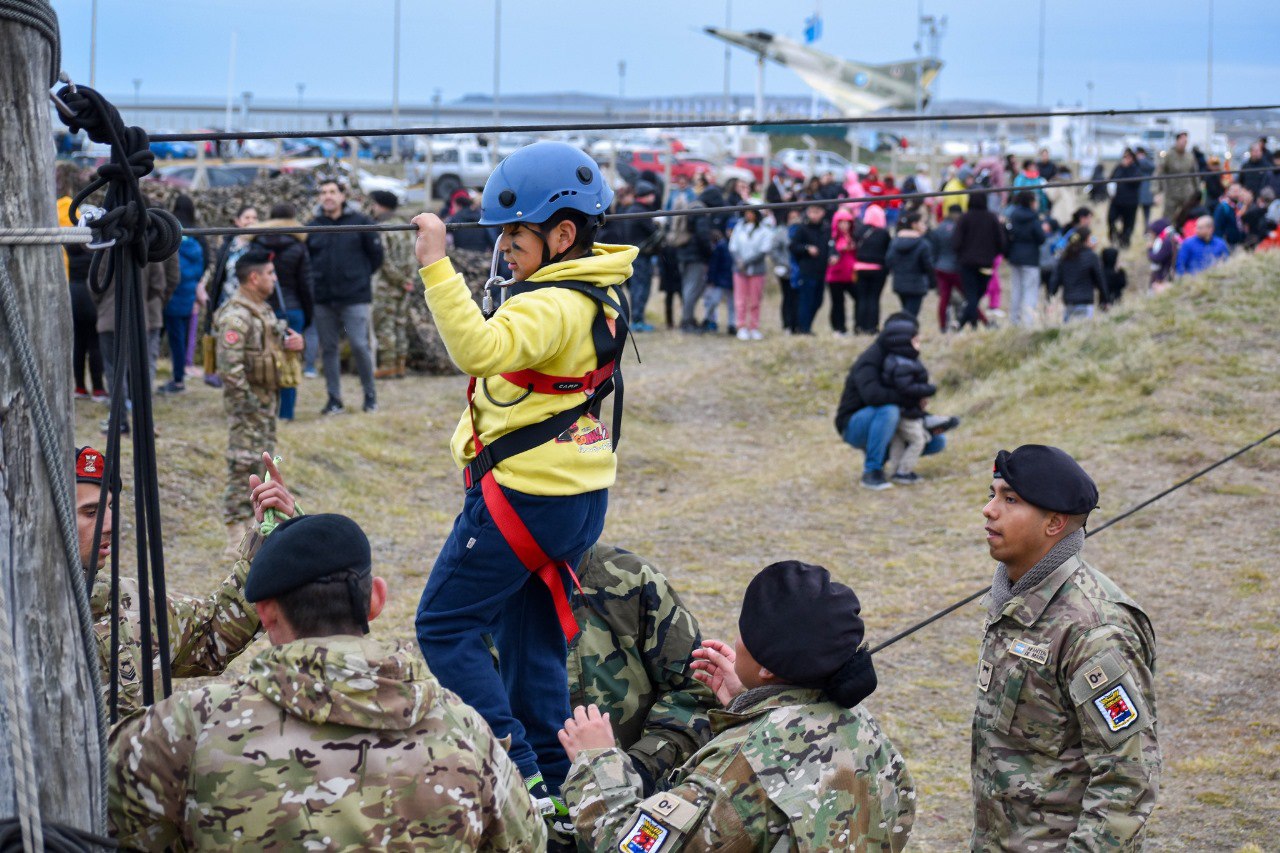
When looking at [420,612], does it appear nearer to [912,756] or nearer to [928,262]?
[912,756]

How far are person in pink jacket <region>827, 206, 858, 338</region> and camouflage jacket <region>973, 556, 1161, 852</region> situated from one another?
44.5 feet

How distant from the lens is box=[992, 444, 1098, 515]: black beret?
4051 millimetres

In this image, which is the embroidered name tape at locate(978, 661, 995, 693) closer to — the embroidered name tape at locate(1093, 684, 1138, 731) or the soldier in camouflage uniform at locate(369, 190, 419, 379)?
the embroidered name tape at locate(1093, 684, 1138, 731)

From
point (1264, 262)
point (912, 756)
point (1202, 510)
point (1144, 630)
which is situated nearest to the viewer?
point (1144, 630)

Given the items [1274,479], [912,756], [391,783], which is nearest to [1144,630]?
[391,783]

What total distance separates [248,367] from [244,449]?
574 millimetres

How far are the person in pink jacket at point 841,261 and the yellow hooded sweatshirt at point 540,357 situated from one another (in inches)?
534

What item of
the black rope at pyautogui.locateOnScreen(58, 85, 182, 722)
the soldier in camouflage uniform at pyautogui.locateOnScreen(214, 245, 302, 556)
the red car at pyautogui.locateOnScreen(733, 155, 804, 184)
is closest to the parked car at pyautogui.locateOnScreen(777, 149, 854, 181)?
the red car at pyautogui.locateOnScreen(733, 155, 804, 184)

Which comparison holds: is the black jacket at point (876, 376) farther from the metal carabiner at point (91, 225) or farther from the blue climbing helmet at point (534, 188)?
the metal carabiner at point (91, 225)

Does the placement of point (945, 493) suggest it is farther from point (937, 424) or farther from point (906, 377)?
point (906, 377)

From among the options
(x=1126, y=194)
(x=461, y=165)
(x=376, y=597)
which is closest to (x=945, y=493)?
(x=376, y=597)

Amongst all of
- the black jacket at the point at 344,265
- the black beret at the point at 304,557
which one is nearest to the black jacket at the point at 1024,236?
the black jacket at the point at 344,265

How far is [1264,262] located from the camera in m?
15.5

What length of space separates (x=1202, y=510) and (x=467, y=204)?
34.9 ft
